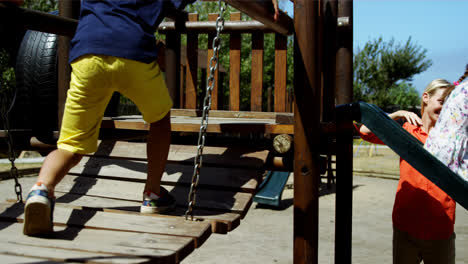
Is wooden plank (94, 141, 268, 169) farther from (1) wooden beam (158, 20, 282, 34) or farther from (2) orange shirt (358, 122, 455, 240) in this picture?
(1) wooden beam (158, 20, 282, 34)

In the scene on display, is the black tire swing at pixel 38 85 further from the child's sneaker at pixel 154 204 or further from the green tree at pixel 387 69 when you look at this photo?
the green tree at pixel 387 69

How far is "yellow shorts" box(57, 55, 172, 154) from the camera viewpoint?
199 centimetres

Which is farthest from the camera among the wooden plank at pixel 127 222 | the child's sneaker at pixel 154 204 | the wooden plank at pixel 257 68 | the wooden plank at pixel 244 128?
the wooden plank at pixel 257 68

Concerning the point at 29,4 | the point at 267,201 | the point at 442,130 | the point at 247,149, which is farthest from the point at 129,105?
the point at 442,130

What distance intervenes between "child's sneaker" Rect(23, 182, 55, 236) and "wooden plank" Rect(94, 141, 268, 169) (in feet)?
3.99

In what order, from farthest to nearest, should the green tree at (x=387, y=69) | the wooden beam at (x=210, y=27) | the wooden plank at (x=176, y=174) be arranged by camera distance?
the green tree at (x=387, y=69), the wooden beam at (x=210, y=27), the wooden plank at (x=176, y=174)

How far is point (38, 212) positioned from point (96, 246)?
29 centimetres

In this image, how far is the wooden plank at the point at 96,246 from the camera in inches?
63.7

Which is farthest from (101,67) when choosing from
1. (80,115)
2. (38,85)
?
(38,85)

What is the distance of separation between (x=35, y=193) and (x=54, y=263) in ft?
1.29

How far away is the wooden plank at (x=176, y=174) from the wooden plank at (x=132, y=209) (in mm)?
307

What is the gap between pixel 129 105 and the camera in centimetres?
1705

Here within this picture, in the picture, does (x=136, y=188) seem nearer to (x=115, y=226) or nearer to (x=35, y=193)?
(x=115, y=226)

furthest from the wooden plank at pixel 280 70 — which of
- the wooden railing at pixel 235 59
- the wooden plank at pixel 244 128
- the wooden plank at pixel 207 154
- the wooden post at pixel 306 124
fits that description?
the wooden post at pixel 306 124
